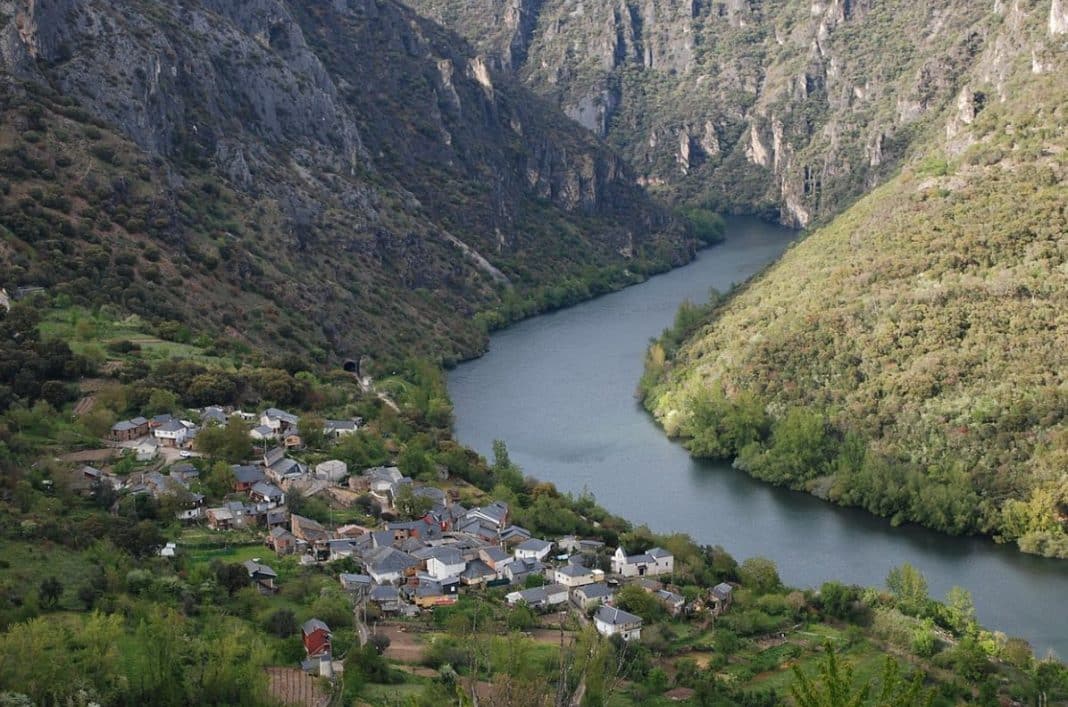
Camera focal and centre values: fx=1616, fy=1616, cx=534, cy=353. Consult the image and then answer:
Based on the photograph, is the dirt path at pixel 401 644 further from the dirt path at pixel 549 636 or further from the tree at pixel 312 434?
the tree at pixel 312 434

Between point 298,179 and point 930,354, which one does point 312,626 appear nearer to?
point 930,354

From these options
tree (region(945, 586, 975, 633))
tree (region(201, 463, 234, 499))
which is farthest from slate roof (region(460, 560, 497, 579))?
tree (region(945, 586, 975, 633))

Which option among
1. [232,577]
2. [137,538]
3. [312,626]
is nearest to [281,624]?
[312,626]

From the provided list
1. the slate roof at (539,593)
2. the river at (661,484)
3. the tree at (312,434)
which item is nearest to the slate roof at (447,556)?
the slate roof at (539,593)

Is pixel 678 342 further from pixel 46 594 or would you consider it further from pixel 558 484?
pixel 46 594

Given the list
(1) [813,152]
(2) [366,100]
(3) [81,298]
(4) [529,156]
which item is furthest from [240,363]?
(1) [813,152]
